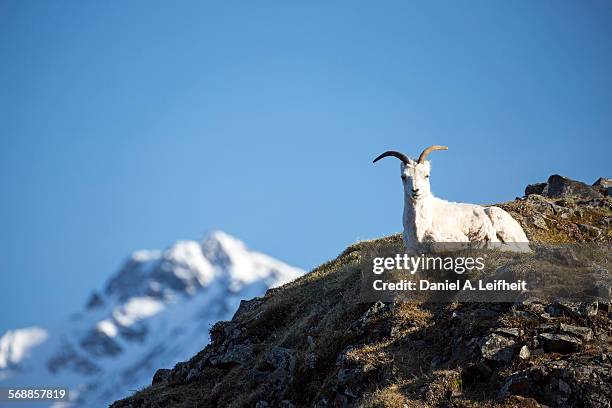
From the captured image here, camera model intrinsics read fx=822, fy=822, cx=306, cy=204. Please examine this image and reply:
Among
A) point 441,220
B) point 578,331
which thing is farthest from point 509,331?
point 441,220

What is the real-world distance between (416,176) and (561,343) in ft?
25.9

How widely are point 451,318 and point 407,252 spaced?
178 inches

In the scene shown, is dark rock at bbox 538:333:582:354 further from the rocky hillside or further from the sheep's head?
the sheep's head

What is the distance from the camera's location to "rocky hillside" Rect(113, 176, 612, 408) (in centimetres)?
1598

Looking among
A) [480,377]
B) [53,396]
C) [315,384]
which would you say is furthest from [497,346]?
[53,396]

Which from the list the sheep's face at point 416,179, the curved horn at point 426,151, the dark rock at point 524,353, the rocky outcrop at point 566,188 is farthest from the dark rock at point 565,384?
the rocky outcrop at point 566,188

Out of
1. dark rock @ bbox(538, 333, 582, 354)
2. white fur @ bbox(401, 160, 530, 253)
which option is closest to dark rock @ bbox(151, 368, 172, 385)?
white fur @ bbox(401, 160, 530, 253)

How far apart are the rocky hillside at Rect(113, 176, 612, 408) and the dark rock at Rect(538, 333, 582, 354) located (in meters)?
0.02

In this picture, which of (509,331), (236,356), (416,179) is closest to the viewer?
(509,331)

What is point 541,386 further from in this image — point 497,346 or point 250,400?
point 250,400

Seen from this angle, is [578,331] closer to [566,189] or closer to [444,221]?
[444,221]

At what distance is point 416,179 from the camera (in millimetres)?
23375

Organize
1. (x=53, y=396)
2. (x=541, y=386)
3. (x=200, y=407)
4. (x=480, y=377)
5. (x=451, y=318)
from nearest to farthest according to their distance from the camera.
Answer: (x=541, y=386)
(x=480, y=377)
(x=451, y=318)
(x=200, y=407)
(x=53, y=396)

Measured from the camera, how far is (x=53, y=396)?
30.2 meters
